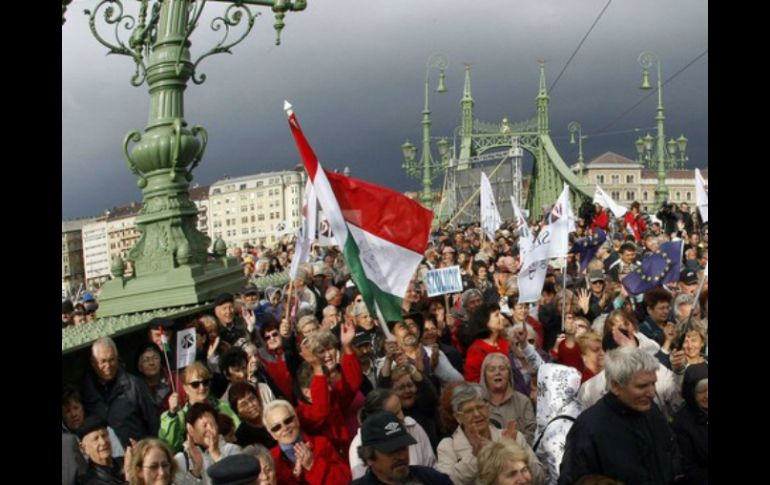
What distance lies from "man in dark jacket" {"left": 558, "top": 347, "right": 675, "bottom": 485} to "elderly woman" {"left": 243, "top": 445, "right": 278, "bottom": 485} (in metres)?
1.35

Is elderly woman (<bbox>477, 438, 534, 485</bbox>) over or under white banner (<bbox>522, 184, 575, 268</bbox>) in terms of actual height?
under

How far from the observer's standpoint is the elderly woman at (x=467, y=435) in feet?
14.5

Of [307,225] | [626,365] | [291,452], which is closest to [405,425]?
[291,452]

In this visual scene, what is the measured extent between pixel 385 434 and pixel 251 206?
444ft

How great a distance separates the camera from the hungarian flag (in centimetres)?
594

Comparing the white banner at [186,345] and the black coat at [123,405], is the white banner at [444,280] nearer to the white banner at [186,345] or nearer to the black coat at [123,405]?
the white banner at [186,345]

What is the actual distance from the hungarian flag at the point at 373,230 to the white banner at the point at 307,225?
197 millimetres

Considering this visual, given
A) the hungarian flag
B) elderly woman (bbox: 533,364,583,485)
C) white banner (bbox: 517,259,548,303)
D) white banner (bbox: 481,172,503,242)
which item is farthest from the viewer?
white banner (bbox: 481,172,503,242)

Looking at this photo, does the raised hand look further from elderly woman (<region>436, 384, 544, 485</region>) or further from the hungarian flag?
elderly woman (<region>436, 384, 544, 485</region>)

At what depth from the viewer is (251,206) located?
13738 cm

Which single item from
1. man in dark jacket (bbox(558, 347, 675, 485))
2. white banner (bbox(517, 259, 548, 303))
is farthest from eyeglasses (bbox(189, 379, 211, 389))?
white banner (bbox(517, 259, 548, 303))
